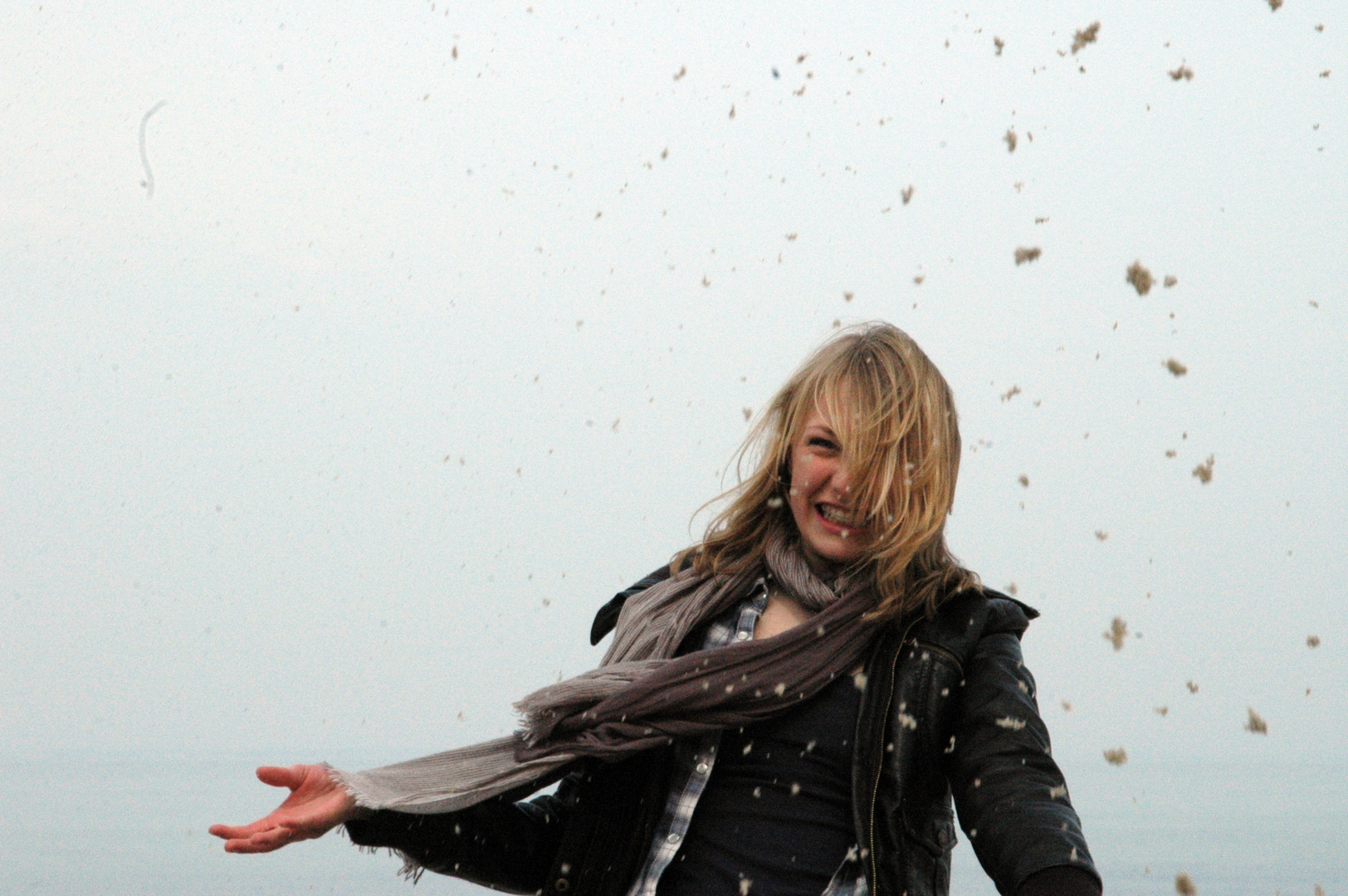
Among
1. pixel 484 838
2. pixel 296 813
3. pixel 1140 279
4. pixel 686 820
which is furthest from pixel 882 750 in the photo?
pixel 1140 279

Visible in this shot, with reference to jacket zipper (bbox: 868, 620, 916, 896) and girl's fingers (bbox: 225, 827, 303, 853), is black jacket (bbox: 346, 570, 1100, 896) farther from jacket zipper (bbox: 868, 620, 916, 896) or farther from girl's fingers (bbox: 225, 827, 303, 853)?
girl's fingers (bbox: 225, 827, 303, 853)

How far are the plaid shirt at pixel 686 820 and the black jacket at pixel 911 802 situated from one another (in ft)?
0.08

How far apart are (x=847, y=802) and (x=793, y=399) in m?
0.72

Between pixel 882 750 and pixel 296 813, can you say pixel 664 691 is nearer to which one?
pixel 882 750

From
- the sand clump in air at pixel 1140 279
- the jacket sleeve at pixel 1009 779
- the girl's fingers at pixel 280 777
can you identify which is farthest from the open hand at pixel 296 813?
the sand clump in air at pixel 1140 279

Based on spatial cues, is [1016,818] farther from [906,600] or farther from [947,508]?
[947,508]

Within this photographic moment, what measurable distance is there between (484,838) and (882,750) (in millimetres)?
759

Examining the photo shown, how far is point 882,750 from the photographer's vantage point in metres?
2.17

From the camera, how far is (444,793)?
236 centimetres

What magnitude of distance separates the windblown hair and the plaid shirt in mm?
304

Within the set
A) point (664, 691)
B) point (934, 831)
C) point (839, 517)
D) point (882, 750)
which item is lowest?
point (934, 831)

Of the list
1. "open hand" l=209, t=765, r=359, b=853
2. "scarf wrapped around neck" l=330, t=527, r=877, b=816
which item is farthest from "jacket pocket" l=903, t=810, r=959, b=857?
"open hand" l=209, t=765, r=359, b=853

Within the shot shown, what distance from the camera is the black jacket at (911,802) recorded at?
6.54ft

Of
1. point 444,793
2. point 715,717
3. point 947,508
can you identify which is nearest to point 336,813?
point 444,793
